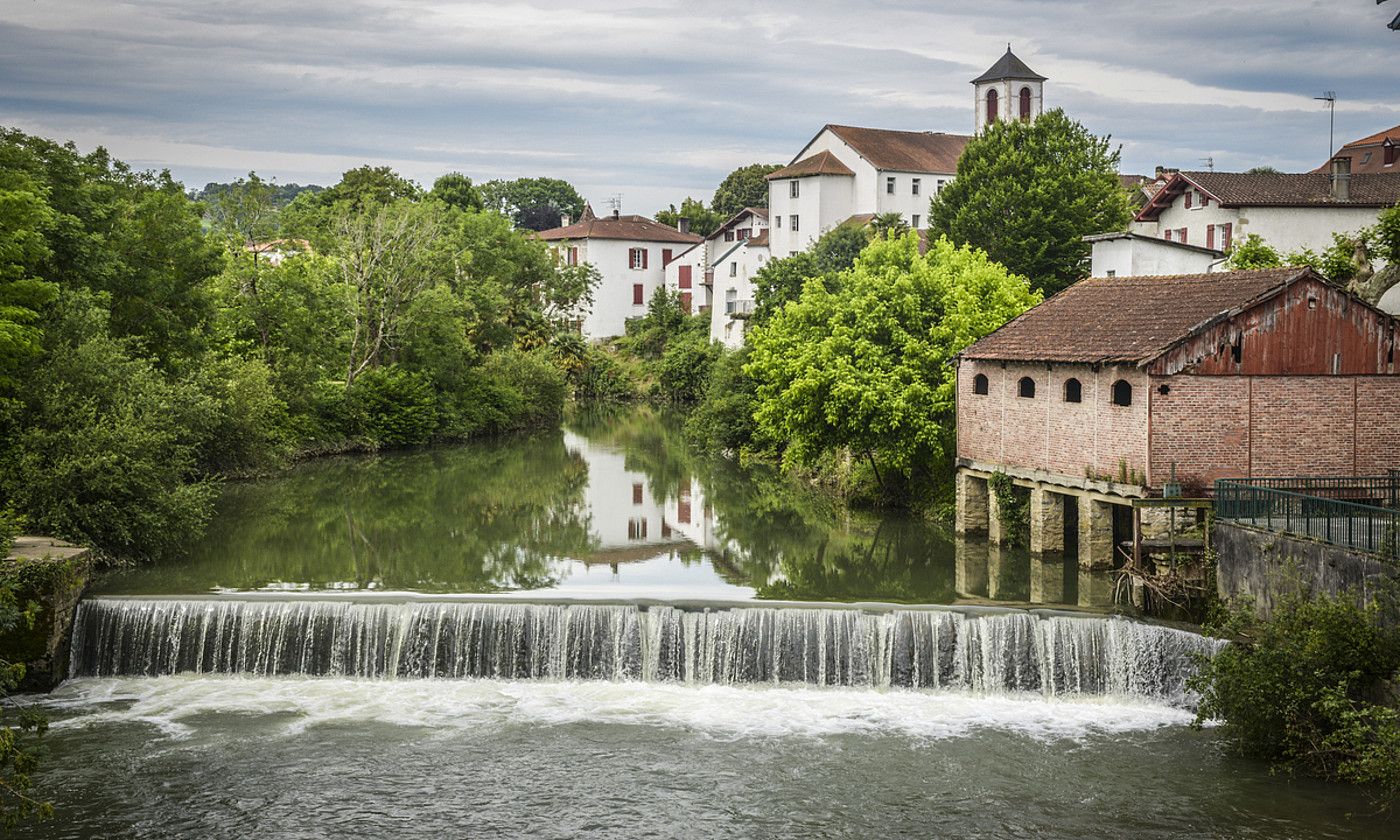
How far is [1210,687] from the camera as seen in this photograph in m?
21.3

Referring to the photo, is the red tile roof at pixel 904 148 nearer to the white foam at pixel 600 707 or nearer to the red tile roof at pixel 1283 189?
the red tile roof at pixel 1283 189

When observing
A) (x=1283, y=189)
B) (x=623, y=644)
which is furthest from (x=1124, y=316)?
(x=1283, y=189)

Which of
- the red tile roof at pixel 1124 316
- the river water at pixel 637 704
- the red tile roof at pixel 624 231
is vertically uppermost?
the red tile roof at pixel 624 231

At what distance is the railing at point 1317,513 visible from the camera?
1969cm

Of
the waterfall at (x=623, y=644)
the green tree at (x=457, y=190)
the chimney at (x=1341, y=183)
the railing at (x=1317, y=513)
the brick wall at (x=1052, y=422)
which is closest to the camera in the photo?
the railing at (x=1317, y=513)

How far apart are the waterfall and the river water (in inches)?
1.6

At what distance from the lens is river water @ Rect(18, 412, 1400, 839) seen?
57.4 ft

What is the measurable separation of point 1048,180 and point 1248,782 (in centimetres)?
3775

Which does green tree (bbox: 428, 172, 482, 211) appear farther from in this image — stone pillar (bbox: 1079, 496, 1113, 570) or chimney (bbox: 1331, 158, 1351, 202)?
stone pillar (bbox: 1079, 496, 1113, 570)

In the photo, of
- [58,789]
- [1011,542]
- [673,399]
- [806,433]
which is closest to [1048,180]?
[806,433]

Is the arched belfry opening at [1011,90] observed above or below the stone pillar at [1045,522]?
above

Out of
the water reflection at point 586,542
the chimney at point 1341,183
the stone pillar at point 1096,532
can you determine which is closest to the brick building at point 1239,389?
the stone pillar at point 1096,532

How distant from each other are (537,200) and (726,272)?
65683 mm

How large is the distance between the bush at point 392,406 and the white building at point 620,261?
41.9m
